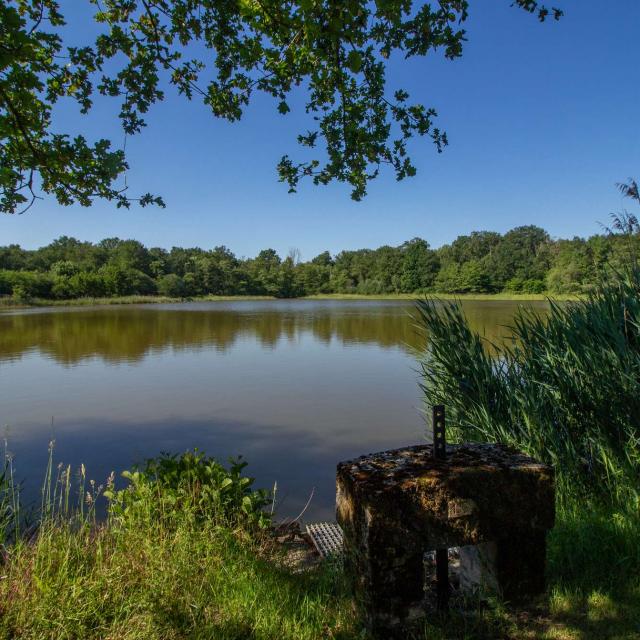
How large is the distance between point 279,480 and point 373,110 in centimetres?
440

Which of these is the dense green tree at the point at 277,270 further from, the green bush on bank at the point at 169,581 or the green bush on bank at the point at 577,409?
the green bush on bank at the point at 169,581

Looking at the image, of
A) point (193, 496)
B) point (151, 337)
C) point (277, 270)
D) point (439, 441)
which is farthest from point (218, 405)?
point (277, 270)

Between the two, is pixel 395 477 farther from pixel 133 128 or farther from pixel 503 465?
pixel 133 128

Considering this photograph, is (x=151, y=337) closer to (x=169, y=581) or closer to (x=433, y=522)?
(x=169, y=581)

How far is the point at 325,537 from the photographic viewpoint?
144 inches

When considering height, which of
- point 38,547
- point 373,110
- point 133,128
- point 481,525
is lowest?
point 38,547

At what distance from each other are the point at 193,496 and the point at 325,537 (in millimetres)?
1208

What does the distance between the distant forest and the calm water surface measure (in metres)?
41.4

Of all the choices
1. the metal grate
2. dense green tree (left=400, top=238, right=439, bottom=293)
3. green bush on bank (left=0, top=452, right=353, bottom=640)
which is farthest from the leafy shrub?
dense green tree (left=400, top=238, right=439, bottom=293)

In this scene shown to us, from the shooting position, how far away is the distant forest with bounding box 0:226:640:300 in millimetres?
63344

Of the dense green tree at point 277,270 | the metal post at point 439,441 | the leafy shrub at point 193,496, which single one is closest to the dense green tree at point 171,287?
the dense green tree at point 277,270

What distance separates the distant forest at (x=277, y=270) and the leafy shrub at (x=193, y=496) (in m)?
51.0

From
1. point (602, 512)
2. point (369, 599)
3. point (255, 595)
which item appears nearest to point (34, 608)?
point (255, 595)

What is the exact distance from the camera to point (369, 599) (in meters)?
1.93
